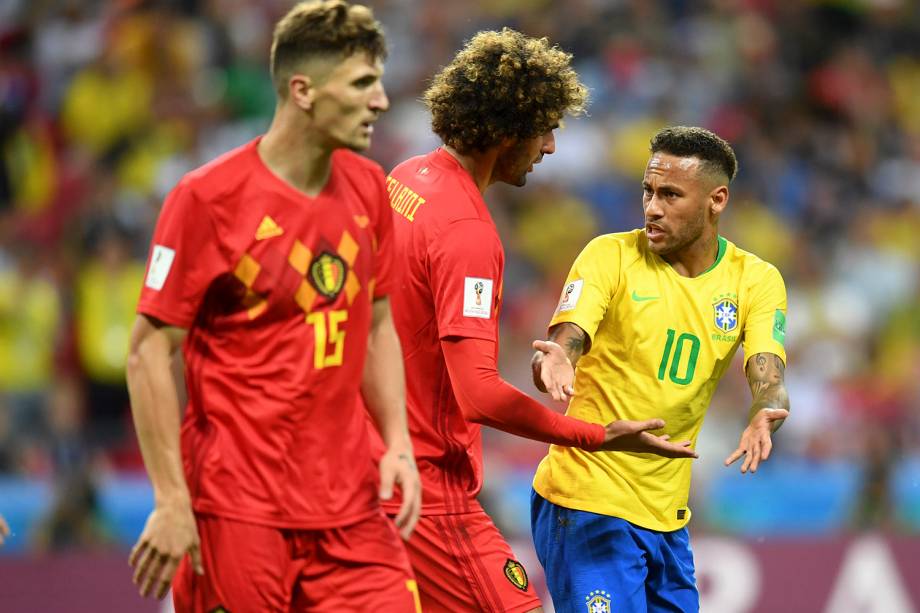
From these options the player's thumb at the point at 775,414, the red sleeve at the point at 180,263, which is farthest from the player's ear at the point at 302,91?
the player's thumb at the point at 775,414

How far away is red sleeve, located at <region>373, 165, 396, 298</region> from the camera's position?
4188mm

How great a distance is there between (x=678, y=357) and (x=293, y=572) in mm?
1829

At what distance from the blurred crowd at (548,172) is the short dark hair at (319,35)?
214 inches

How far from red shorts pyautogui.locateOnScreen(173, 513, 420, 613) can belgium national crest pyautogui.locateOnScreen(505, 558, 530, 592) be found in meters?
0.78

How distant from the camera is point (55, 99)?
36.8 feet

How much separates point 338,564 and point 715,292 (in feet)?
6.44

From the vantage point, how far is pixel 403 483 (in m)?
4.03

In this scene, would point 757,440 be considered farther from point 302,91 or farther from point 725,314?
point 302,91

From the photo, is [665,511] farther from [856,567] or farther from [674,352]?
[856,567]

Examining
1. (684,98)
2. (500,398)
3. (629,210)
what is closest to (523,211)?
(629,210)

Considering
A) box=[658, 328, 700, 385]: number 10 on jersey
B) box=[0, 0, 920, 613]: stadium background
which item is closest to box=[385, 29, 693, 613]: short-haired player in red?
box=[658, 328, 700, 385]: number 10 on jersey

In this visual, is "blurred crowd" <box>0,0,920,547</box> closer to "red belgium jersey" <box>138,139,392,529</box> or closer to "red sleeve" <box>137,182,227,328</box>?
"red belgium jersey" <box>138,139,392,529</box>

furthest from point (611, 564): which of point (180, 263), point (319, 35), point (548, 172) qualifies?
point (548, 172)

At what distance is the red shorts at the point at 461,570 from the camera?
476 centimetres
